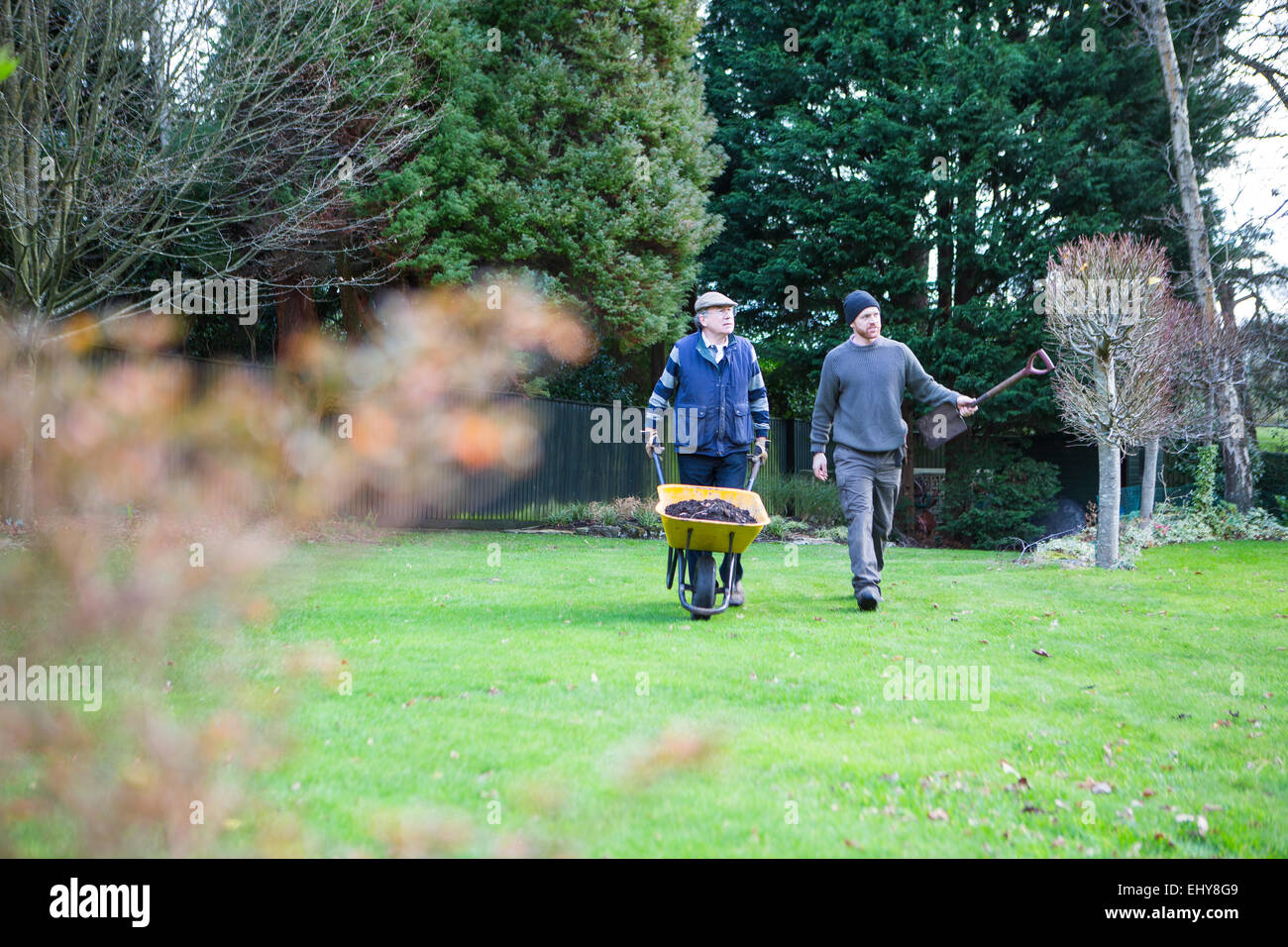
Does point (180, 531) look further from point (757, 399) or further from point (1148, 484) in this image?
point (1148, 484)

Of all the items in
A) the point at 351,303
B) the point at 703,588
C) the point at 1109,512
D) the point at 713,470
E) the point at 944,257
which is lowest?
the point at 703,588

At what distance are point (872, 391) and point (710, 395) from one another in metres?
1.20

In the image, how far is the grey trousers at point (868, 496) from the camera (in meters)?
6.50

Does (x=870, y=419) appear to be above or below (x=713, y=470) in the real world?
above

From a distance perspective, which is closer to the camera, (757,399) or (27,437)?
(27,437)

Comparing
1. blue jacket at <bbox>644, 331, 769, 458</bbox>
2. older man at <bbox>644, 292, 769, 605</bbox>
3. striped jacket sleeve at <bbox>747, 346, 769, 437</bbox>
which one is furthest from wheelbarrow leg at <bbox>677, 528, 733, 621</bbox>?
striped jacket sleeve at <bbox>747, 346, 769, 437</bbox>

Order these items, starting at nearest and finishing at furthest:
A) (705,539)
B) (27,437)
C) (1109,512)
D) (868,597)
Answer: (27,437), (705,539), (868,597), (1109,512)

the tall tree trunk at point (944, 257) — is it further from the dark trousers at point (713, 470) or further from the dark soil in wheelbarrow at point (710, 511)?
the dark soil in wheelbarrow at point (710, 511)

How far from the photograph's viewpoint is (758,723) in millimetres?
3590

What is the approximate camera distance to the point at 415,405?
109 cm

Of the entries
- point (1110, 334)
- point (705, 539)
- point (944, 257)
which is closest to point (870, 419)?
point (705, 539)

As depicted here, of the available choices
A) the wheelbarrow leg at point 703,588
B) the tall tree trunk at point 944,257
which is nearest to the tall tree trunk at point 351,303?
the wheelbarrow leg at point 703,588

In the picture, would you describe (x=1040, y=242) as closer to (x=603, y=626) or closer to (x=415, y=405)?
(x=603, y=626)

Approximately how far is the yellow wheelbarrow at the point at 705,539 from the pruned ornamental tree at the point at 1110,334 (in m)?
4.90
